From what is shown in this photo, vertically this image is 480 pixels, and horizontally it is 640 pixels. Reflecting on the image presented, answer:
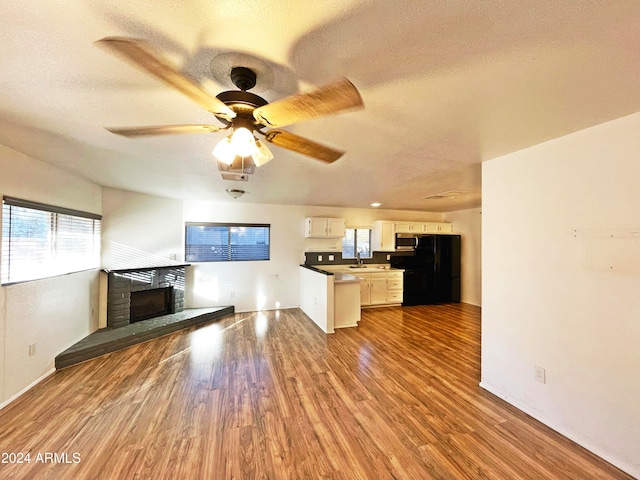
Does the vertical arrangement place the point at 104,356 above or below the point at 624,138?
below

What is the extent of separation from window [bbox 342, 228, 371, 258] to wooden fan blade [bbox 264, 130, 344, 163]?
Result: 4.40 metres

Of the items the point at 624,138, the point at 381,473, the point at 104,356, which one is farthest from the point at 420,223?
the point at 104,356

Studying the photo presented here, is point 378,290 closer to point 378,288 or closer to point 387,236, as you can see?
point 378,288

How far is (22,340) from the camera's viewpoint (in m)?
2.47

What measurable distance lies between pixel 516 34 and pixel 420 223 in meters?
5.55

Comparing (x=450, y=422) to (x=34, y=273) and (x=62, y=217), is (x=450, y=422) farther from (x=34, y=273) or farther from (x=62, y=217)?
(x=62, y=217)

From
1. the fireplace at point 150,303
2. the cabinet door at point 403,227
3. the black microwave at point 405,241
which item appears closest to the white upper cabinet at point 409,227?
the cabinet door at point 403,227

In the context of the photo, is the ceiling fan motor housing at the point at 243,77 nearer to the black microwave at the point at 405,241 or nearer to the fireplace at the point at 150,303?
the fireplace at the point at 150,303

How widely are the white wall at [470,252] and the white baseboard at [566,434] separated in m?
3.85

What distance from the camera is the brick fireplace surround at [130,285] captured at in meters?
3.89

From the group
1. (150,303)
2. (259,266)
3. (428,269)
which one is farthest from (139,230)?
(428,269)

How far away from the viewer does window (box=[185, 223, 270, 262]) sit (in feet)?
16.8

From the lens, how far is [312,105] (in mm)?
1146

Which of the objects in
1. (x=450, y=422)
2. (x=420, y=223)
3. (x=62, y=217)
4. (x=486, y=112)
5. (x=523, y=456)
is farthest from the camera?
(x=420, y=223)
